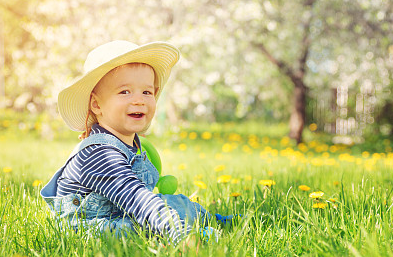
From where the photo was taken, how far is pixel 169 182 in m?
2.11

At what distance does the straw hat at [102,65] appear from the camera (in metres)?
1.81

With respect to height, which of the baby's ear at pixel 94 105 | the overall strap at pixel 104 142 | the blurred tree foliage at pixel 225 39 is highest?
the blurred tree foliage at pixel 225 39

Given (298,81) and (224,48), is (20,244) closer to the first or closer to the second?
(224,48)

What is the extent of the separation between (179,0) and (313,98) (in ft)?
21.6

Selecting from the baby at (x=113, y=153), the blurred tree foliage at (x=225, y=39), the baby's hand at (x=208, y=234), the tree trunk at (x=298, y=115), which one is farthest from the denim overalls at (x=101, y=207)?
the tree trunk at (x=298, y=115)

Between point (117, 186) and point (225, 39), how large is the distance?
17.5 feet

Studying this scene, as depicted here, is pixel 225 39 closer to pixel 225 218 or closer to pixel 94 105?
pixel 94 105

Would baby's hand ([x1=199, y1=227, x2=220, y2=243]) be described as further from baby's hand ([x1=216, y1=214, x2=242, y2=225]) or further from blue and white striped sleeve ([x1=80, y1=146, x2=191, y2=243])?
baby's hand ([x1=216, y1=214, x2=242, y2=225])

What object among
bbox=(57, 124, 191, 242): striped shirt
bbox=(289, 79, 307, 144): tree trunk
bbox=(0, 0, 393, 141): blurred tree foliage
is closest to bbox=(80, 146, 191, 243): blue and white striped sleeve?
bbox=(57, 124, 191, 242): striped shirt

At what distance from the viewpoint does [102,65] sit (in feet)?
5.74

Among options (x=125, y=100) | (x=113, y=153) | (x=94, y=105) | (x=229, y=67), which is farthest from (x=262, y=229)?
(x=229, y=67)

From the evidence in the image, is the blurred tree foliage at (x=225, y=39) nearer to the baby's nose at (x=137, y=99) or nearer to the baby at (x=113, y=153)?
the baby at (x=113, y=153)

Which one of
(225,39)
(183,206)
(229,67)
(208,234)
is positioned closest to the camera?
(208,234)

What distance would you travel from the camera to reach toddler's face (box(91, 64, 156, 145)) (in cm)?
186
